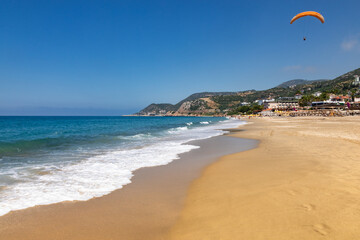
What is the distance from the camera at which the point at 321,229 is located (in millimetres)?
3203

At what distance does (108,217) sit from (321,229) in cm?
382

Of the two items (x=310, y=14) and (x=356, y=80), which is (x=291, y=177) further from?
(x=356, y=80)

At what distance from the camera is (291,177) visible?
609cm

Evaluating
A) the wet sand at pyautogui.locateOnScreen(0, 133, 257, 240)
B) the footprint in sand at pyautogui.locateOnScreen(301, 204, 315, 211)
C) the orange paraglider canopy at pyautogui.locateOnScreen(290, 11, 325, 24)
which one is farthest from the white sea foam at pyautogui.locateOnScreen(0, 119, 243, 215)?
the orange paraglider canopy at pyautogui.locateOnScreen(290, 11, 325, 24)

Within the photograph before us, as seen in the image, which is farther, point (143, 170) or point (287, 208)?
point (143, 170)

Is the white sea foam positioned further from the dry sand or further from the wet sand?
the dry sand

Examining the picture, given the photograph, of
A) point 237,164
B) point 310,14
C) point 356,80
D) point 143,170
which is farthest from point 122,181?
point 356,80

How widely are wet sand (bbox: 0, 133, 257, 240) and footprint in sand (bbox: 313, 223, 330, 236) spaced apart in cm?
240

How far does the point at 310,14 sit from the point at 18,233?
24.7 m

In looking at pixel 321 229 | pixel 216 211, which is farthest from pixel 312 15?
pixel 216 211

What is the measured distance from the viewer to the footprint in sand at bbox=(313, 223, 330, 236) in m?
3.12

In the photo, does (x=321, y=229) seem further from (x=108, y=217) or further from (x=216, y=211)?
(x=108, y=217)

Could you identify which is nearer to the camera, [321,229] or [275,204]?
[321,229]

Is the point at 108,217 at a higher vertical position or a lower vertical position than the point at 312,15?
lower
